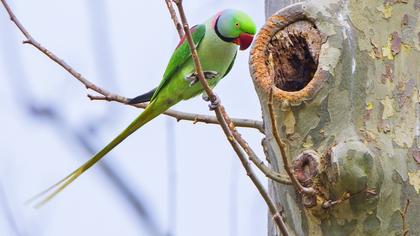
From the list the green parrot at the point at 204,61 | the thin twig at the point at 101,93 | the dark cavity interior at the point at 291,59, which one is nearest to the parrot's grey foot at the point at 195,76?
the green parrot at the point at 204,61

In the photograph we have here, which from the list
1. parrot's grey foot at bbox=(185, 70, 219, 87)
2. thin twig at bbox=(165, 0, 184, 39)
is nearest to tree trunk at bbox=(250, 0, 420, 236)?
thin twig at bbox=(165, 0, 184, 39)

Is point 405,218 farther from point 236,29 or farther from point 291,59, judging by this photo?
point 236,29

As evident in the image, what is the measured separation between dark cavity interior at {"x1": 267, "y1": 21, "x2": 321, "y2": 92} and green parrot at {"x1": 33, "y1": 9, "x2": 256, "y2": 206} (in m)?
1.15

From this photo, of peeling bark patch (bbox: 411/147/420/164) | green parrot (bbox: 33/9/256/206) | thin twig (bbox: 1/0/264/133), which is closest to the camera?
peeling bark patch (bbox: 411/147/420/164)

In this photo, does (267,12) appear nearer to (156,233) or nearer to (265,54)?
(265,54)

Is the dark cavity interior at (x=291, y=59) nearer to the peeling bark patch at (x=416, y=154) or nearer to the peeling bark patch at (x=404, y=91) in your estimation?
the peeling bark patch at (x=404, y=91)

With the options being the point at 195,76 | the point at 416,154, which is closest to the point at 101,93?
the point at 195,76

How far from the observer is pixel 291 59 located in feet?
7.04

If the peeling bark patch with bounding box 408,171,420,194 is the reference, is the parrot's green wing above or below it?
above

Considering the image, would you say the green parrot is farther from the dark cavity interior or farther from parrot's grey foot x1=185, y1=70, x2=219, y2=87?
the dark cavity interior

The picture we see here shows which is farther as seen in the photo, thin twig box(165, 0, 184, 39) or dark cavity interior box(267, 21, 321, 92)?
dark cavity interior box(267, 21, 321, 92)

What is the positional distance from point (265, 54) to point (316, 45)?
0.17m

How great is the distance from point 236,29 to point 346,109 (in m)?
1.48

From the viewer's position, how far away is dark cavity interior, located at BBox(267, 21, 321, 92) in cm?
211
